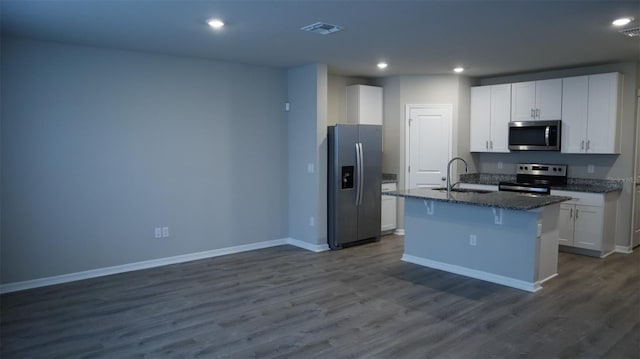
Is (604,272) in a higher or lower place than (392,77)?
lower

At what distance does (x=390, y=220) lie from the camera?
7086 millimetres

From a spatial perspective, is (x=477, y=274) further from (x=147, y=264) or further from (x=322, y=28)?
(x=147, y=264)

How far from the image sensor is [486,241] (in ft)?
15.7

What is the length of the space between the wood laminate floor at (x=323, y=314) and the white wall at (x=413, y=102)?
2.21 m

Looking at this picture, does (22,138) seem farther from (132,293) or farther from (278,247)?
→ (278,247)

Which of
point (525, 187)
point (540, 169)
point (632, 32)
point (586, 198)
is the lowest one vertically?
point (586, 198)

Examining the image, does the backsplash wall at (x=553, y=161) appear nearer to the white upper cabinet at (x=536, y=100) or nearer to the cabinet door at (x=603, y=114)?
the cabinet door at (x=603, y=114)

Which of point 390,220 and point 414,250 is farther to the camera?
point 390,220

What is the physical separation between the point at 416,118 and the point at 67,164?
481 cm

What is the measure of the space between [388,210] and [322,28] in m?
3.70

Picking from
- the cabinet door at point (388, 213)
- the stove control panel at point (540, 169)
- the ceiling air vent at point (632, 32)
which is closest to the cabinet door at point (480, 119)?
the stove control panel at point (540, 169)

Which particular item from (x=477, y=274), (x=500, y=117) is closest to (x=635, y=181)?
(x=500, y=117)

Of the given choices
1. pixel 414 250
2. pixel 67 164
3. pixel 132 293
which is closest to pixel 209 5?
pixel 67 164

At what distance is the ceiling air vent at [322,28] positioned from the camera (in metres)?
3.90
